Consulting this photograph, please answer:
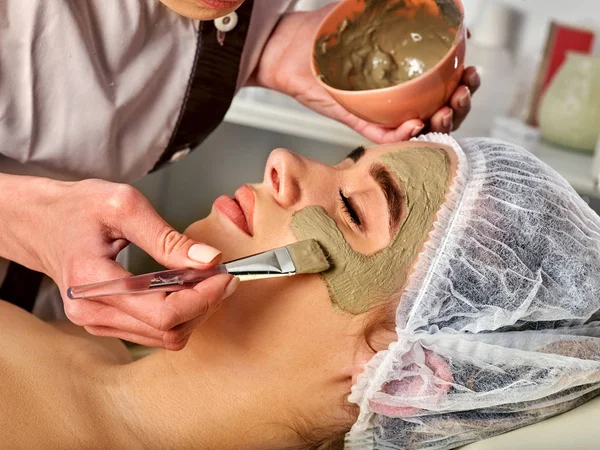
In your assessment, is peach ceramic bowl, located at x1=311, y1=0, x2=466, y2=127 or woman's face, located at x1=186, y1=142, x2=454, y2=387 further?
peach ceramic bowl, located at x1=311, y1=0, x2=466, y2=127

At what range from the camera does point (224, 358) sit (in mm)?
1195

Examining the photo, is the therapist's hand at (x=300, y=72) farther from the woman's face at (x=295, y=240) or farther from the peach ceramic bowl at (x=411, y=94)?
the woman's face at (x=295, y=240)

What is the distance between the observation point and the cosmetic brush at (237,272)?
2.94ft

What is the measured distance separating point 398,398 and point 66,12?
81 cm

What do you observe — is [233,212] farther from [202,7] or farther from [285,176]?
[202,7]

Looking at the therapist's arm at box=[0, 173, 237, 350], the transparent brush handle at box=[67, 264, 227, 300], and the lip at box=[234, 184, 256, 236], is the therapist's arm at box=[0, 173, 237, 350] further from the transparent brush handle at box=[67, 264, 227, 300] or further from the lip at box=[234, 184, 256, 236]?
the lip at box=[234, 184, 256, 236]

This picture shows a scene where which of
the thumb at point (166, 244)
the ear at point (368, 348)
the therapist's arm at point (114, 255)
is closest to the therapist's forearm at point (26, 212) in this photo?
the therapist's arm at point (114, 255)

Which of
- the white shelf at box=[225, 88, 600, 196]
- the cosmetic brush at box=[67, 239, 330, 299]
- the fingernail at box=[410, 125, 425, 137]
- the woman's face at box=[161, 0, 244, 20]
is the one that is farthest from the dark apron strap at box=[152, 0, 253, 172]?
the white shelf at box=[225, 88, 600, 196]

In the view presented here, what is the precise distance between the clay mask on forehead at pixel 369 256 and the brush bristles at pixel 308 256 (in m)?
0.03

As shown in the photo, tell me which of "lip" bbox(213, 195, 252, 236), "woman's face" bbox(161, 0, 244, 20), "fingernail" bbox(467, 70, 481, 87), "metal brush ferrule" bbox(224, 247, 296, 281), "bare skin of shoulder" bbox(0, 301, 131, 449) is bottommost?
"bare skin of shoulder" bbox(0, 301, 131, 449)

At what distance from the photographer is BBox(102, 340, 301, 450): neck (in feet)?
3.93

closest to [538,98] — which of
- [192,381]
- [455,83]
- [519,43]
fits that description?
[519,43]

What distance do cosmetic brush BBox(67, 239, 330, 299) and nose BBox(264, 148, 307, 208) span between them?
10 centimetres

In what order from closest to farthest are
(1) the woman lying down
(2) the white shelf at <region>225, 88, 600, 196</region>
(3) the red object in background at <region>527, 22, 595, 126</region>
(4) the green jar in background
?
(1) the woman lying down, (2) the white shelf at <region>225, 88, 600, 196</region>, (4) the green jar in background, (3) the red object in background at <region>527, 22, 595, 126</region>
